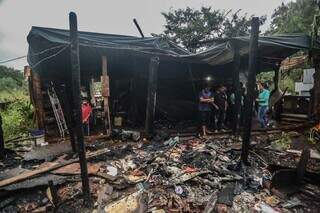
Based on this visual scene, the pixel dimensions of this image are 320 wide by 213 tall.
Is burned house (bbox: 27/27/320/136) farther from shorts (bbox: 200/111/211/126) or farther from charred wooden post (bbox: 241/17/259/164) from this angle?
charred wooden post (bbox: 241/17/259/164)

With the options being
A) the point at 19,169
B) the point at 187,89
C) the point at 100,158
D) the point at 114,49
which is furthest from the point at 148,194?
the point at 187,89

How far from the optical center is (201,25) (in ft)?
67.5

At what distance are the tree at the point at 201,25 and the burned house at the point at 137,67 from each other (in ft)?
29.6

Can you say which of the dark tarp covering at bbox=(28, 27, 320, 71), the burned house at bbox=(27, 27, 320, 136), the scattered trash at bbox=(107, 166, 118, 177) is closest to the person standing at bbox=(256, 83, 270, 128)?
the burned house at bbox=(27, 27, 320, 136)

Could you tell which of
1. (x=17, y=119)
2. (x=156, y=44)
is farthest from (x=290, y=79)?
(x=17, y=119)

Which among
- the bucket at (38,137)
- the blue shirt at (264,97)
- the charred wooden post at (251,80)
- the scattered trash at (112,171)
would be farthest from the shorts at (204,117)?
the bucket at (38,137)

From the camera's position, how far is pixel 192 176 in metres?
5.20

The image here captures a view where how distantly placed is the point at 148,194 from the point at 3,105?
12.6m

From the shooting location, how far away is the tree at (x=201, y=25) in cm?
2052

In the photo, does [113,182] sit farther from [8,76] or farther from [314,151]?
[8,76]

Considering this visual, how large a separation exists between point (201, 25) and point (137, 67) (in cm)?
1197

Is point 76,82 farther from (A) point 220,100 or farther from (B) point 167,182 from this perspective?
(A) point 220,100

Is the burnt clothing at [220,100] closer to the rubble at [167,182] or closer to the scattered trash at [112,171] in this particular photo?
the rubble at [167,182]

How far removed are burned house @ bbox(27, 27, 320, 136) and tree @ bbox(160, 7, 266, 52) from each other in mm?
9015
